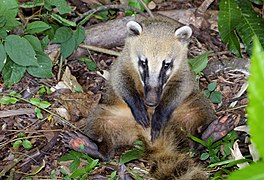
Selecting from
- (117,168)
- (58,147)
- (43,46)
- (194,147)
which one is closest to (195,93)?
(194,147)

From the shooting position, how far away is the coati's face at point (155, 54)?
3.39 metres

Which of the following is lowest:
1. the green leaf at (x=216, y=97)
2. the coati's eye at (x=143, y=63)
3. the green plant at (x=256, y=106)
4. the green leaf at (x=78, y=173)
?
the green leaf at (x=78, y=173)

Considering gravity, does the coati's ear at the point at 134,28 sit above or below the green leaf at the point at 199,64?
above

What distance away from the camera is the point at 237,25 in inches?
176

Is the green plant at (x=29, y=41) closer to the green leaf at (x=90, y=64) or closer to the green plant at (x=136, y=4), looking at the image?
the green leaf at (x=90, y=64)

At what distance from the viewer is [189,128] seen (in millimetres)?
3676

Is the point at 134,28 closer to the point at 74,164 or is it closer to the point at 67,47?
the point at 67,47

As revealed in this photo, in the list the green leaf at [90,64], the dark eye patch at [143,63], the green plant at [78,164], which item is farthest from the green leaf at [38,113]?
the dark eye patch at [143,63]

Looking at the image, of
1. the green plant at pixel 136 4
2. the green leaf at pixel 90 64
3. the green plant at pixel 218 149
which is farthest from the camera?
the green plant at pixel 136 4

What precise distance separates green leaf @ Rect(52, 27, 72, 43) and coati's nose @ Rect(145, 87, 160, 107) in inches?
52.5

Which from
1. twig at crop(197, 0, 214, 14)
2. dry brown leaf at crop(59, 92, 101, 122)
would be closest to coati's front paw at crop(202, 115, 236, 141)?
dry brown leaf at crop(59, 92, 101, 122)

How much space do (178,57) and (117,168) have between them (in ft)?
3.34

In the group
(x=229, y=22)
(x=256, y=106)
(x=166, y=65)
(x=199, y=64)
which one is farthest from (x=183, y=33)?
(x=256, y=106)

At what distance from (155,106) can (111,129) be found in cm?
46
